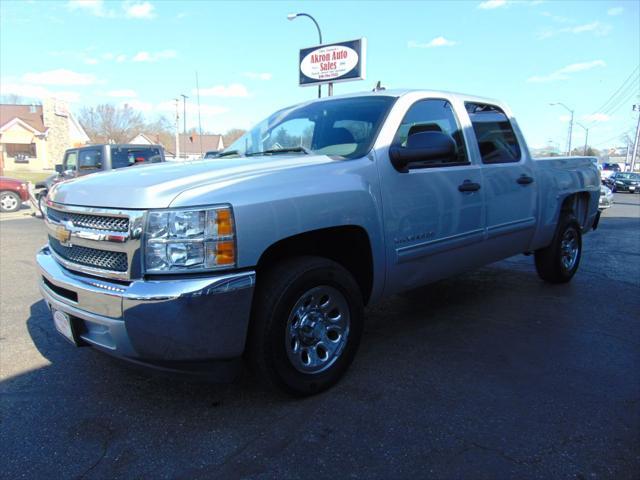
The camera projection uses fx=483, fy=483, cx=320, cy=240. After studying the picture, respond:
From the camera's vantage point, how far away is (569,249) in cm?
562

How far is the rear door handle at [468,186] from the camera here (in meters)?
3.74

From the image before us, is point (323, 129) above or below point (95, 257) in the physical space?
above

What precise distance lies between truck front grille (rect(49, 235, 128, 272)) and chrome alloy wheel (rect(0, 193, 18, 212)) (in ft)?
47.8

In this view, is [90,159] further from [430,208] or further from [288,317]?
[288,317]

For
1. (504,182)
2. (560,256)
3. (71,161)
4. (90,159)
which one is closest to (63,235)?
(504,182)

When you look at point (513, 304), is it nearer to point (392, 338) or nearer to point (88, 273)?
point (392, 338)

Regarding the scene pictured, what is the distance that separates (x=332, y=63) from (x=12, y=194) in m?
13.3

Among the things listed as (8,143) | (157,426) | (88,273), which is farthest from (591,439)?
(8,143)

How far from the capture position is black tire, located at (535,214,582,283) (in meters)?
5.31

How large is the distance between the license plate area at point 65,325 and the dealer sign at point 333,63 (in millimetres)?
19280

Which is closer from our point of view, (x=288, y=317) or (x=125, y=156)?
(x=288, y=317)

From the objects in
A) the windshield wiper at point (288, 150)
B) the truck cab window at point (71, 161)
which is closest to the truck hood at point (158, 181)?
the windshield wiper at point (288, 150)

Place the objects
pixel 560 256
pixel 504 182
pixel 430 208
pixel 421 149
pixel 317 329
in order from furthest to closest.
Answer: pixel 560 256 → pixel 504 182 → pixel 430 208 → pixel 421 149 → pixel 317 329

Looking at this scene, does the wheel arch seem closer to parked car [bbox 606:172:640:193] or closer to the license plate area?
the license plate area
